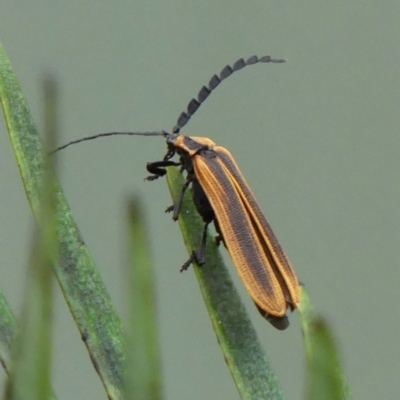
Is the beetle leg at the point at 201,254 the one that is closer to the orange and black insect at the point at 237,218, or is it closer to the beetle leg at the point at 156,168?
the orange and black insect at the point at 237,218

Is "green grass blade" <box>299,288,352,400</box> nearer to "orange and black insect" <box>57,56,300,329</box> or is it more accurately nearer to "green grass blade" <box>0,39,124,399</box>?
"green grass blade" <box>0,39,124,399</box>

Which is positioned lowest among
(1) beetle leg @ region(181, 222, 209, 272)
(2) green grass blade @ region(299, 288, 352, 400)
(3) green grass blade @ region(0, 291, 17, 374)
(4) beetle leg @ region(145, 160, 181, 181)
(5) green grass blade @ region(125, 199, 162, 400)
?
(2) green grass blade @ region(299, 288, 352, 400)

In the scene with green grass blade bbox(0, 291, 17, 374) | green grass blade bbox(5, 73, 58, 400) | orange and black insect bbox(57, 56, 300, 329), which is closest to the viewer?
green grass blade bbox(5, 73, 58, 400)

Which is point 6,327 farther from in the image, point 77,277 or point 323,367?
point 323,367

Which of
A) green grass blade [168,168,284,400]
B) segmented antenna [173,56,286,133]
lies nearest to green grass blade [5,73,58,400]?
green grass blade [168,168,284,400]

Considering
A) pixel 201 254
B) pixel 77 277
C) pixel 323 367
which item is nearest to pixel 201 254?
pixel 201 254

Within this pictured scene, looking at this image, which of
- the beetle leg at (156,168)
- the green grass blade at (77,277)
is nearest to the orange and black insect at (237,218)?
the beetle leg at (156,168)

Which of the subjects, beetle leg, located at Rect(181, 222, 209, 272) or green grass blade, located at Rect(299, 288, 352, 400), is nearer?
green grass blade, located at Rect(299, 288, 352, 400)

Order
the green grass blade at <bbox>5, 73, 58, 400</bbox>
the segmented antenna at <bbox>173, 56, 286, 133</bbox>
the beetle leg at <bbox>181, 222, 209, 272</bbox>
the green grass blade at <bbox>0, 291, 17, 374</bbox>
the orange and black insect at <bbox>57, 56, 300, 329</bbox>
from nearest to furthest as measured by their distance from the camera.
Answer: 1. the green grass blade at <bbox>5, 73, 58, 400</bbox>
2. the green grass blade at <bbox>0, 291, 17, 374</bbox>
3. the beetle leg at <bbox>181, 222, 209, 272</bbox>
4. the orange and black insect at <bbox>57, 56, 300, 329</bbox>
5. the segmented antenna at <bbox>173, 56, 286, 133</bbox>

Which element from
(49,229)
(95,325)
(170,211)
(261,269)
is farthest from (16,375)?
(170,211)
